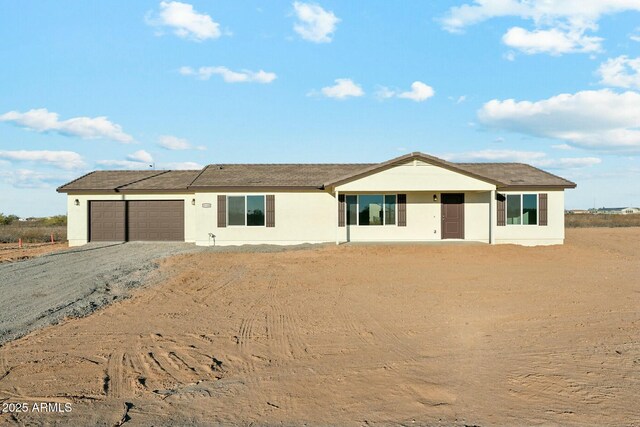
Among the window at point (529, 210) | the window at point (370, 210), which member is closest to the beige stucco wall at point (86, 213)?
the window at point (370, 210)

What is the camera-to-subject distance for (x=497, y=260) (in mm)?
16828

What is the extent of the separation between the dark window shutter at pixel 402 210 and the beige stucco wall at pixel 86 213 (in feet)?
30.3

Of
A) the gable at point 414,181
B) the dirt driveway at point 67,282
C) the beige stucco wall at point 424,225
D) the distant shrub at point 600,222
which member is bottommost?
the dirt driveway at point 67,282

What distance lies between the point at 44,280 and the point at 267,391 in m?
10.0

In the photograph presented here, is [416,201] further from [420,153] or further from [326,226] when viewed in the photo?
[326,226]

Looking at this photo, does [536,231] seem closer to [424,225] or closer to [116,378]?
[424,225]

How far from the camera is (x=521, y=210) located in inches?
831

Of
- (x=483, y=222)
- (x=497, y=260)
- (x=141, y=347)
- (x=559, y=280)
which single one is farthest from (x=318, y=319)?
(x=483, y=222)

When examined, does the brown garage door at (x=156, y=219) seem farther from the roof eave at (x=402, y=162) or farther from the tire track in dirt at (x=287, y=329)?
the tire track in dirt at (x=287, y=329)

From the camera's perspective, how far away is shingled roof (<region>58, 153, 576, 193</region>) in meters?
19.7

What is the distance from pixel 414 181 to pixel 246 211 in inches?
278

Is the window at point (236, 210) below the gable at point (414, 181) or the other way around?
below

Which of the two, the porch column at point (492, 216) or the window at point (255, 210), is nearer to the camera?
the porch column at point (492, 216)

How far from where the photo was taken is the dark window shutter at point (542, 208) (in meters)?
21.0
